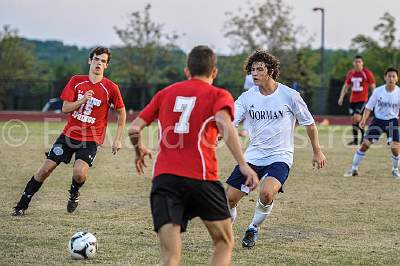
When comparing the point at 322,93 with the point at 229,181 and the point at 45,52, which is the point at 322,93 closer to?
the point at 229,181

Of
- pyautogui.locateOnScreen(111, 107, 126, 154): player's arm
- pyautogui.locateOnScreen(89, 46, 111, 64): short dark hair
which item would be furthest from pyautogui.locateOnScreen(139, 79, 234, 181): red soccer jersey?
pyautogui.locateOnScreen(89, 46, 111, 64): short dark hair

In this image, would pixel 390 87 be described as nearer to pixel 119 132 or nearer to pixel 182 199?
pixel 119 132

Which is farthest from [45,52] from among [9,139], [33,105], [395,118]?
[395,118]

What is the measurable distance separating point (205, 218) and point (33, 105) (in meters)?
43.5

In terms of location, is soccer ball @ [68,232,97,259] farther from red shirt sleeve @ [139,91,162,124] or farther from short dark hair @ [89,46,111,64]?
short dark hair @ [89,46,111,64]

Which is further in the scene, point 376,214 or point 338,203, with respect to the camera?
point 338,203

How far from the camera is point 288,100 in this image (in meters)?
7.82

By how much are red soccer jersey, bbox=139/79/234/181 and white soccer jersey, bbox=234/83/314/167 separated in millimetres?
2516

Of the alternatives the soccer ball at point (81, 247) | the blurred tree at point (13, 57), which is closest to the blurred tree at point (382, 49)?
the blurred tree at point (13, 57)

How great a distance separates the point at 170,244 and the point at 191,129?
0.78 meters

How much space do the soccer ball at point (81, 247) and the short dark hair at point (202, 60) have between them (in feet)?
7.68

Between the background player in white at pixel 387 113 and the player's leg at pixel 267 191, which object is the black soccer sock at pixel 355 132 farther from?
the player's leg at pixel 267 191

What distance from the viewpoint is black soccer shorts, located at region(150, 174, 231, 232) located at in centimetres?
514

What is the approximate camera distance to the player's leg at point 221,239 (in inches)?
208
